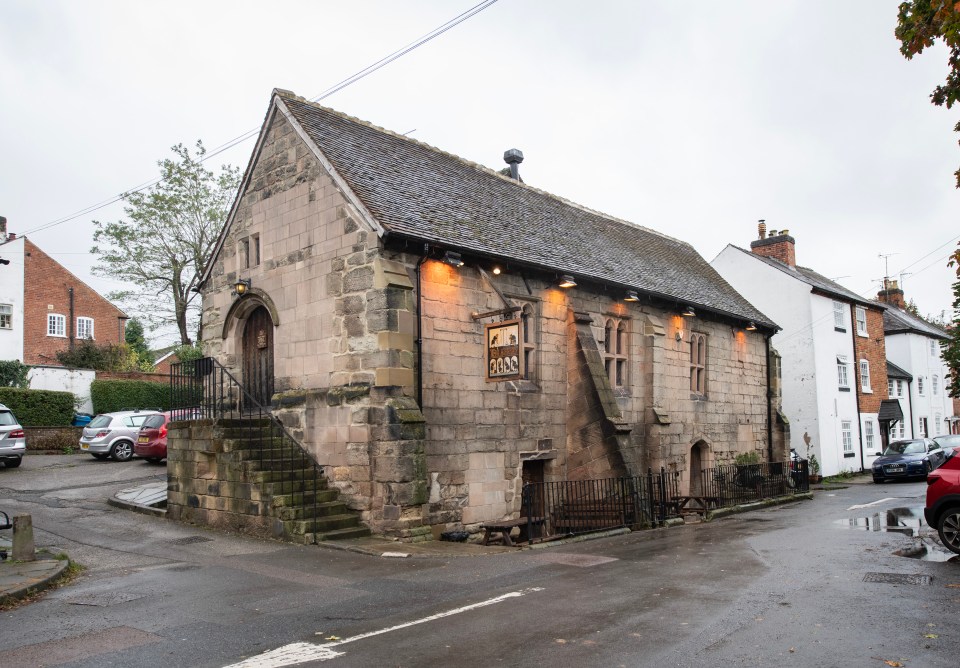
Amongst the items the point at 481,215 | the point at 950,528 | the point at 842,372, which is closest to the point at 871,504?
the point at 950,528

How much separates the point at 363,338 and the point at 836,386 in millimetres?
25778

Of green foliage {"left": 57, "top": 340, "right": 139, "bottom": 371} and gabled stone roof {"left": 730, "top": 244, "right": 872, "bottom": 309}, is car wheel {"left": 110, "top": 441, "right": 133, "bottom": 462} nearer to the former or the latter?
green foliage {"left": 57, "top": 340, "right": 139, "bottom": 371}

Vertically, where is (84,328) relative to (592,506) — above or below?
above

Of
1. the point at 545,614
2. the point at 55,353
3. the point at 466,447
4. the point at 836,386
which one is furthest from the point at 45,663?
the point at 55,353

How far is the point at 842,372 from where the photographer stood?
33375 mm

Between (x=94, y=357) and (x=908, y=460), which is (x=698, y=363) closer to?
(x=908, y=460)

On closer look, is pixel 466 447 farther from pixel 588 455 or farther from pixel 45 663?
pixel 45 663

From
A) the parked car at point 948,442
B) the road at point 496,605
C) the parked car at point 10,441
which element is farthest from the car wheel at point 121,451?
the parked car at point 948,442

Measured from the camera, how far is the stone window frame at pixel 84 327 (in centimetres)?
4256

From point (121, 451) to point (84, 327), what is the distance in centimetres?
2213

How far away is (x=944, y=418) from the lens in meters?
42.7

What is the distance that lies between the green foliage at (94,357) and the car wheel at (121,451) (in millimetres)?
14360

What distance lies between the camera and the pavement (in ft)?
29.8

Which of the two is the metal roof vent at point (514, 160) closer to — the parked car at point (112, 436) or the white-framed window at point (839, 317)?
the parked car at point (112, 436)
